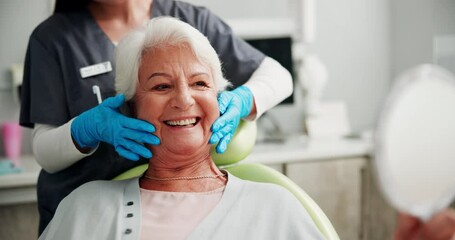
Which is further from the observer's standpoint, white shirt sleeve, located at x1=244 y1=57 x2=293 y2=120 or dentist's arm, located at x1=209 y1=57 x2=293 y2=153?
white shirt sleeve, located at x1=244 y1=57 x2=293 y2=120

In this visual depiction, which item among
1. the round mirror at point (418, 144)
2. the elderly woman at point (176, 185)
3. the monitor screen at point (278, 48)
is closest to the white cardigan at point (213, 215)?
the elderly woman at point (176, 185)

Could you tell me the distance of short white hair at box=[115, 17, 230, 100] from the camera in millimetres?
1555

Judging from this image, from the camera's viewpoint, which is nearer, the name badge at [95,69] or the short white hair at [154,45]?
the short white hair at [154,45]

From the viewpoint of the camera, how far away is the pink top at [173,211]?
1481mm

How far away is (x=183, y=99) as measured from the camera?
150cm

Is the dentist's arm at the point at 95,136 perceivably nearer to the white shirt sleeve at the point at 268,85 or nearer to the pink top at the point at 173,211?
the pink top at the point at 173,211

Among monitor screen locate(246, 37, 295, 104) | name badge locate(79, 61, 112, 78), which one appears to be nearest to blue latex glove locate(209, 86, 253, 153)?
name badge locate(79, 61, 112, 78)

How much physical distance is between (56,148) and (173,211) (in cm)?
37

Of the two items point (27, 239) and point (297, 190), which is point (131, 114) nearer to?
point (297, 190)

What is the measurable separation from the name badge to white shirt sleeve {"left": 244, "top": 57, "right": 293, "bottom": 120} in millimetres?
401

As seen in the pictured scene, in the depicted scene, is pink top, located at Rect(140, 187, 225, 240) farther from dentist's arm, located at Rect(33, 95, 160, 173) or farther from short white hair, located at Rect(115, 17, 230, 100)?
short white hair, located at Rect(115, 17, 230, 100)

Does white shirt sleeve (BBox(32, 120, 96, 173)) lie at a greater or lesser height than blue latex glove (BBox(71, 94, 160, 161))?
lesser

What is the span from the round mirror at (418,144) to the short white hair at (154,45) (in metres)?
0.74

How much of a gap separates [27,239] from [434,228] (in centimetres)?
191
